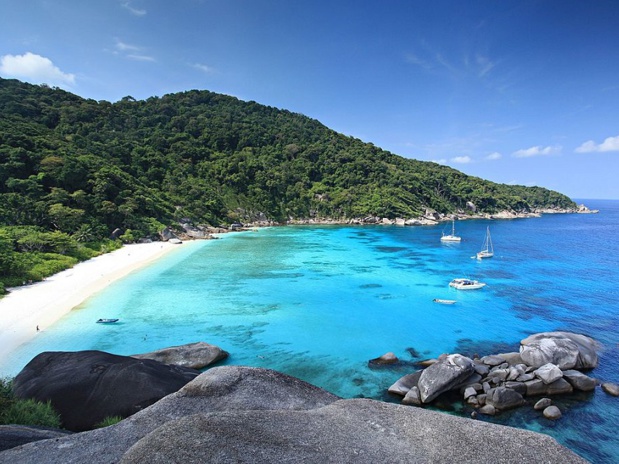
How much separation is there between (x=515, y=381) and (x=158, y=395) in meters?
16.9

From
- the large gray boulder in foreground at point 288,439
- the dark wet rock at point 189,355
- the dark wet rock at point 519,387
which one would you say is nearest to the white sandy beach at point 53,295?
the dark wet rock at point 189,355

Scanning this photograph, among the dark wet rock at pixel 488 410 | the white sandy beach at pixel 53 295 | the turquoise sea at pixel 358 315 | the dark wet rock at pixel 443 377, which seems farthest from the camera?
the white sandy beach at pixel 53 295

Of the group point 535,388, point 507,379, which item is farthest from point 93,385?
point 535,388

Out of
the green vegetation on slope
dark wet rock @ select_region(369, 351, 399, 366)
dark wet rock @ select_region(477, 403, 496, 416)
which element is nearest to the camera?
the green vegetation on slope

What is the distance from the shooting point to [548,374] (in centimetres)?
1666

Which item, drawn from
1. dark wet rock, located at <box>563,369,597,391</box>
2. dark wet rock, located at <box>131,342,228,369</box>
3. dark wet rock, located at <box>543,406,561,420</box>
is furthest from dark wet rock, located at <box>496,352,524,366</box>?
dark wet rock, located at <box>131,342,228,369</box>

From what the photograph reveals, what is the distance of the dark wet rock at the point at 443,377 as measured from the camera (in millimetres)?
15816

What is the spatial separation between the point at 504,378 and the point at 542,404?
2041 millimetres

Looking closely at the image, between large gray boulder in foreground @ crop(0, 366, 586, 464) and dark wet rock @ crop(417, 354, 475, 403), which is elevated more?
large gray boulder in foreground @ crop(0, 366, 586, 464)

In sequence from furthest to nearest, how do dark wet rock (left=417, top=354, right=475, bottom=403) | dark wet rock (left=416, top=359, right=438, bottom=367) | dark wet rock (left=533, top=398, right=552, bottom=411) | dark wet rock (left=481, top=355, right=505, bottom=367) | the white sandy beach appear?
the white sandy beach, dark wet rock (left=416, top=359, right=438, bottom=367), dark wet rock (left=481, top=355, right=505, bottom=367), dark wet rock (left=417, top=354, right=475, bottom=403), dark wet rock (left=533, top=398, right=552, bottom=411)

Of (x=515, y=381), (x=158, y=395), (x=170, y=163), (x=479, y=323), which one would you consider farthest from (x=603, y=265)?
(x=170, y=163)

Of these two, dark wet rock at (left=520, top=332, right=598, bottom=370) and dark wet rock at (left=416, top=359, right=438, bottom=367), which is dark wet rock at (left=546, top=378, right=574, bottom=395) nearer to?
dark wet rock at (left=520, top=332, right=598, bottom=370)

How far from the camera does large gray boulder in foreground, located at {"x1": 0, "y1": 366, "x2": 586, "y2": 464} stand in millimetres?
6891

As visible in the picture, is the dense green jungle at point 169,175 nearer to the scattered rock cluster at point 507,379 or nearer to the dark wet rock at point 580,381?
the scattered rock cluster at point 507,379
